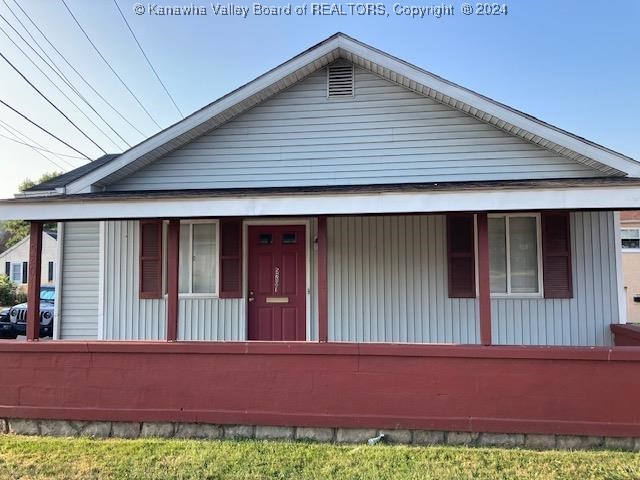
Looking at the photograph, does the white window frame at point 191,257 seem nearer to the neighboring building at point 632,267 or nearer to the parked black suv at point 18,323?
the parked black suv at point 18,323

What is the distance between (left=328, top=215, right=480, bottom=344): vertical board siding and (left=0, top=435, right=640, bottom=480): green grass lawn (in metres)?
2.21

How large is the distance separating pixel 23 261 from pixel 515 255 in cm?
3605

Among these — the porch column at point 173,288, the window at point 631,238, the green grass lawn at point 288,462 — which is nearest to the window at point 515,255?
the green grass lawn at point 288,462

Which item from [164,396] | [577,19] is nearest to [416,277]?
[164,396]

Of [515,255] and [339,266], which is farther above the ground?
[515,255]

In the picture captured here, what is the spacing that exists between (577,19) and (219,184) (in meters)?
9.29

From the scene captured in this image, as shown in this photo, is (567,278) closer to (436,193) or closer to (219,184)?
(436,193)

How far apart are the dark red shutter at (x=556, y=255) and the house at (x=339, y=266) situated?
0.09 feet

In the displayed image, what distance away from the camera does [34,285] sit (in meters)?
4.97

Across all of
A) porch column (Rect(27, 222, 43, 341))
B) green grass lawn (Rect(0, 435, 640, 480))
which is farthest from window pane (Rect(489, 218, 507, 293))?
porch column (Rect(27, 222, 43, 341))

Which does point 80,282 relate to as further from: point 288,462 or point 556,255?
point 556,255

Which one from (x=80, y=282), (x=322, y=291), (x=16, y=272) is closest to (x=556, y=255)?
(x=322, y=291)

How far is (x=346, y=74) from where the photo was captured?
6.68m

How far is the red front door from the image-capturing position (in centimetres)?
664
